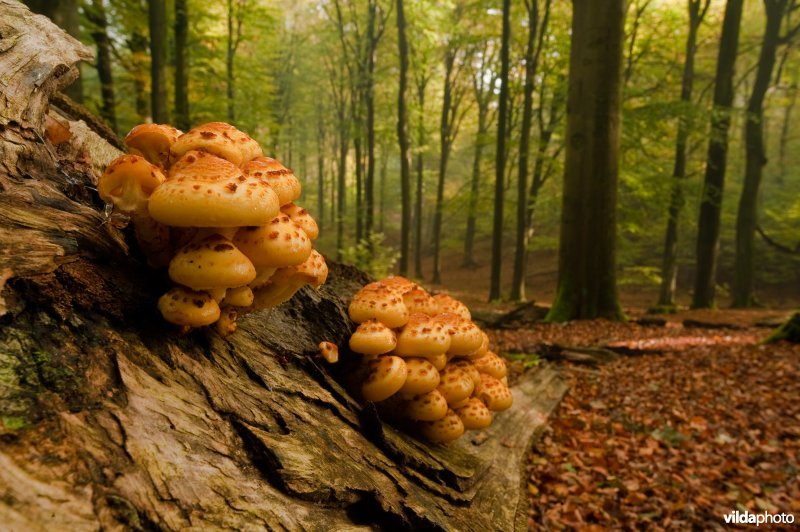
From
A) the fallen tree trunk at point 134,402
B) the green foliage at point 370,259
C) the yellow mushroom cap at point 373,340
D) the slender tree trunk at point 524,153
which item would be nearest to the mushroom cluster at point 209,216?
the fallen tree trunk at point 134,402

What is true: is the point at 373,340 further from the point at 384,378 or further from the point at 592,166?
the point at 592,166

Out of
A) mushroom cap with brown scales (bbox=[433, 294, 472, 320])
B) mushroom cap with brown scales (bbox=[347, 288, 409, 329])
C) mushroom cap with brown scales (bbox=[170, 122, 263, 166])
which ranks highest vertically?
mushroom cap with brown scales (bbox=[170, 122, 263, 166])

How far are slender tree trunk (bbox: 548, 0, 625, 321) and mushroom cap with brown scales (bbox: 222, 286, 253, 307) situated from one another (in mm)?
8667

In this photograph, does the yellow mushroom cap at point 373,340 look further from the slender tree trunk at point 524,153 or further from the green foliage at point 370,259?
the slender tree trunk at point 524,153

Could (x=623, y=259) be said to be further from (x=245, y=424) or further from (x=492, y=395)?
(x=245, y=424)

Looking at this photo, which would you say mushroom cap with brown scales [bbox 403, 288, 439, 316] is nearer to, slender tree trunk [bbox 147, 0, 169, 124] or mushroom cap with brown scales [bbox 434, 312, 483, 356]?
mushroom cap with brown scales [bbox 434, 312, 483, 356]

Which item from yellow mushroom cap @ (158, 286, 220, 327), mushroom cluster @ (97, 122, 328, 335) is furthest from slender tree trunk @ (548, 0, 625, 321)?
yellow mushroom cap @ (158, 286, 220, 327)

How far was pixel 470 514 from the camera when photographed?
221cm

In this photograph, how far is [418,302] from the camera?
8.82 feet

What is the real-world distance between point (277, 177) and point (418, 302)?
49.6 inches

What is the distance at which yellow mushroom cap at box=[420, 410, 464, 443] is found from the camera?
264 cm

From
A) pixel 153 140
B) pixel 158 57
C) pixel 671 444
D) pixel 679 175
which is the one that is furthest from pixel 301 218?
pixel 679 175

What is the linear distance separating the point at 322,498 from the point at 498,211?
558 inches

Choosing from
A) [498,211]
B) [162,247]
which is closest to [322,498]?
[162,247]
